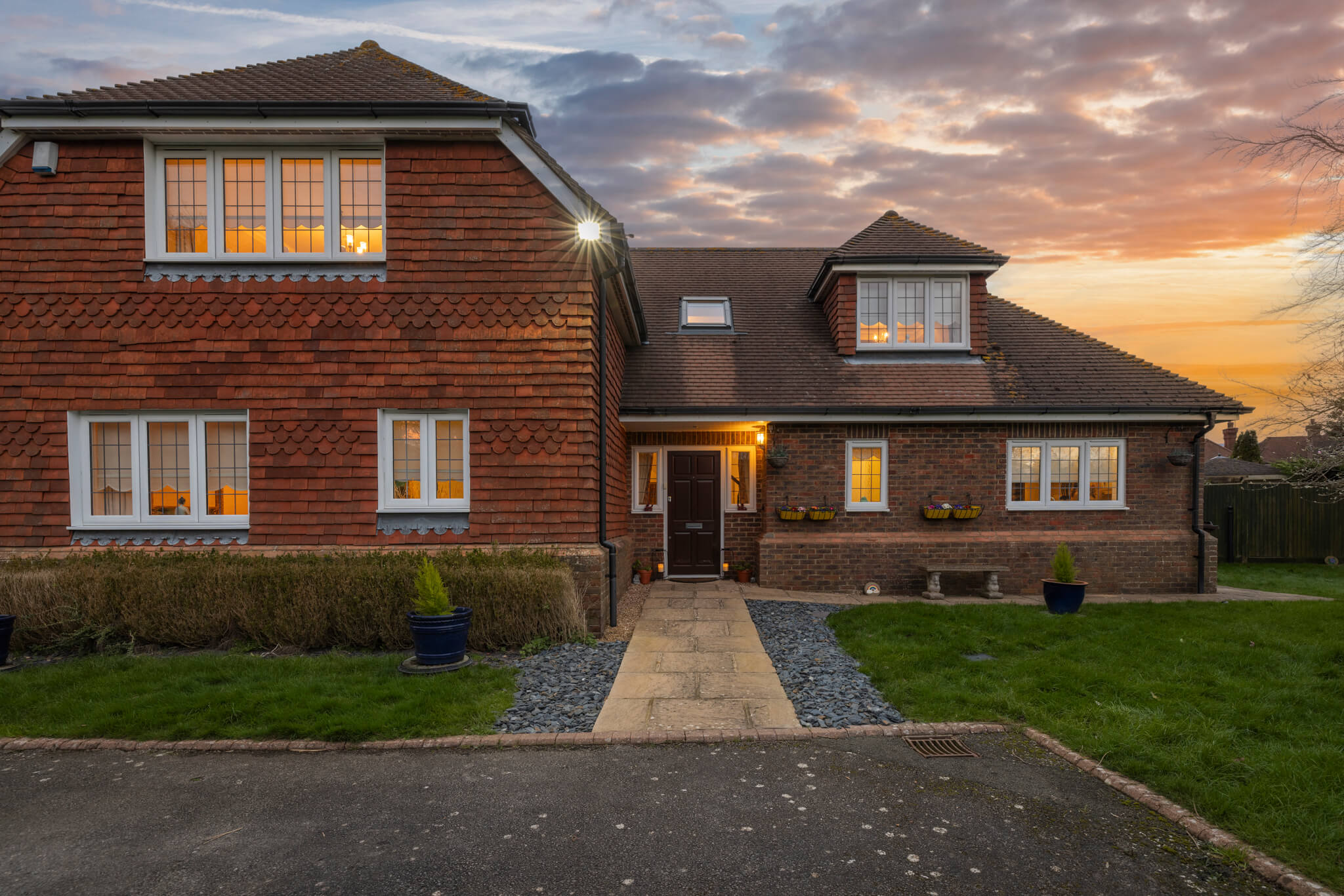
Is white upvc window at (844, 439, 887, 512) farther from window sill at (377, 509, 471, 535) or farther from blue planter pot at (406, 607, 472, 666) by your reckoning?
blue planter pot at (406, 607, 472, 666)

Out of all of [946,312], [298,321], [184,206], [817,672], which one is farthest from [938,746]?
[184,206]

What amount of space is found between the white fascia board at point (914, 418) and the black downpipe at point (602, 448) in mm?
2346

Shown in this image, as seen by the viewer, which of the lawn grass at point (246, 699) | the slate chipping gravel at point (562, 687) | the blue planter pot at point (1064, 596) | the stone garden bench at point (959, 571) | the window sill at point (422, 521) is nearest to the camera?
the lawn grass at point (246, 699)

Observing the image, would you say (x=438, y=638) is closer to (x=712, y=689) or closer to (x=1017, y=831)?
(x=712, y=689)

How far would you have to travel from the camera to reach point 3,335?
786 centimetres

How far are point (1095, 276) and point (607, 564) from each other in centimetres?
1697

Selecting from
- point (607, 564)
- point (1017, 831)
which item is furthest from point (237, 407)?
point (1017, 831)

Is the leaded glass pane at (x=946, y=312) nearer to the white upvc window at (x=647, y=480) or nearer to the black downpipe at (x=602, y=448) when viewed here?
the white upvc window at (x=647, y=480)

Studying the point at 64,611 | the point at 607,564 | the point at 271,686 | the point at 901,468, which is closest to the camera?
the point at 271,686

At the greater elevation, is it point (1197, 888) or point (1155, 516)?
point (1155, 516)

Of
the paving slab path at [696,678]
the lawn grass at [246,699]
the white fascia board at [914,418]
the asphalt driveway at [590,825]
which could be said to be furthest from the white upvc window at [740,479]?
the asphalt driveway at [590,825]

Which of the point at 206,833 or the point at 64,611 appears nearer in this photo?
the point at 206,833

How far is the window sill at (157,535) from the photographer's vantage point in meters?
7.95

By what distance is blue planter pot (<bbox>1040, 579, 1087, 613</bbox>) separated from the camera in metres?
8.97
